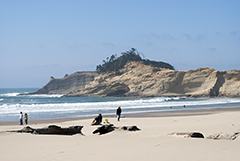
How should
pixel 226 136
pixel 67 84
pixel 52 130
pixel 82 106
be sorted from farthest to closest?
pixel 67 84, pixel 82 106, pixel 52 130, pixel 226 136

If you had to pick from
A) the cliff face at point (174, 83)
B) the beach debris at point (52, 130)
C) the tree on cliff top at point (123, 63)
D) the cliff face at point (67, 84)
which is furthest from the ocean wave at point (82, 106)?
the cliff face at point (67, 84)

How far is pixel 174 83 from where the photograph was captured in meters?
69.0

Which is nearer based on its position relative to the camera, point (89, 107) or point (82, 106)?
point (89, 107)

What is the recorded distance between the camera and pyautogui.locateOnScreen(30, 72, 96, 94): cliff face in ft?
413

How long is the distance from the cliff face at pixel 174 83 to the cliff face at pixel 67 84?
48.1 m

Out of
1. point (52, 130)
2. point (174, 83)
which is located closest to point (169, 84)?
point (174, 83)

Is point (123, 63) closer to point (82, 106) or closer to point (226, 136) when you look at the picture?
point (82, 106)

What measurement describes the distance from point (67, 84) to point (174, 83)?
74.6m

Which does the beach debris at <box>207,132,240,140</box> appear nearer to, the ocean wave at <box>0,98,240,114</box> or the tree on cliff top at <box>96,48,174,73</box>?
the ocean wave at <box>0,98,240,114</box>

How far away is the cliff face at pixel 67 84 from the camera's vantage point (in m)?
126

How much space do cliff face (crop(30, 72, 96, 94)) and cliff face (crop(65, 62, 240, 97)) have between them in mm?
48082

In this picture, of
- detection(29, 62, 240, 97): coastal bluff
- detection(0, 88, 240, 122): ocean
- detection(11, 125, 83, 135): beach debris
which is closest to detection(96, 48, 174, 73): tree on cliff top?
detection(29, 62, 240, 97): coastal bluff

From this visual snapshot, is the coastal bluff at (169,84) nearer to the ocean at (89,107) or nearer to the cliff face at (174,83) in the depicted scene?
the cliff face at (174,83)

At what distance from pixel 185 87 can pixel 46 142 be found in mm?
64192
